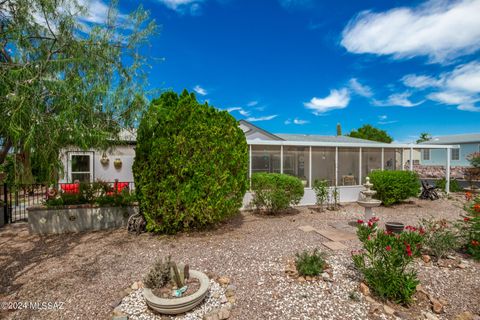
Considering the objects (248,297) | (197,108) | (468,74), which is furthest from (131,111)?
(468,74)

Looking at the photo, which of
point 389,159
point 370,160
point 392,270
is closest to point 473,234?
point 392,270

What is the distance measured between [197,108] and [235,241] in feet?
10.4

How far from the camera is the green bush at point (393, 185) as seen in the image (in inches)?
326

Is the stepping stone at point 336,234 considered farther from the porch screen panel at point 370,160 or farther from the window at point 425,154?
the window at point 425,154

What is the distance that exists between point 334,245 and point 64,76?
5.59 meters

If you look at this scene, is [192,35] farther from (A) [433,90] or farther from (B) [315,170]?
(A) [433,90]

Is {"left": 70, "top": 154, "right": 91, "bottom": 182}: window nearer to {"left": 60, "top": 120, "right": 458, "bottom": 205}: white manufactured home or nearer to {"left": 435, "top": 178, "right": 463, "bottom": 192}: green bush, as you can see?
{"left": 60, "top": 120, "right": 458, "bottom": 205}: white manufactured home

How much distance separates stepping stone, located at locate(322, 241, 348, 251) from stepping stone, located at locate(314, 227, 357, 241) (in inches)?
10.0

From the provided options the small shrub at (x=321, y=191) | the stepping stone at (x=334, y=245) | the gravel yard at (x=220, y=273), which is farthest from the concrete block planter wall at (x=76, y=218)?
the small shrub at (x=321, y=191)

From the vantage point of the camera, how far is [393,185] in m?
8.27

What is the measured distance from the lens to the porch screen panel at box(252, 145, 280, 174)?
8445 mm

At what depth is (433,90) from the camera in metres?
15.4

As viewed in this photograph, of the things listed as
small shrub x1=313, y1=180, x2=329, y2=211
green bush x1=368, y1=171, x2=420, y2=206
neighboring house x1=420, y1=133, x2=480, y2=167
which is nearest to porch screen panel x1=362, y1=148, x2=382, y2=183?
green bush x1=368, y1=171, x2=420, y2=206

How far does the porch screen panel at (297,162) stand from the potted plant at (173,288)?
255 inches
